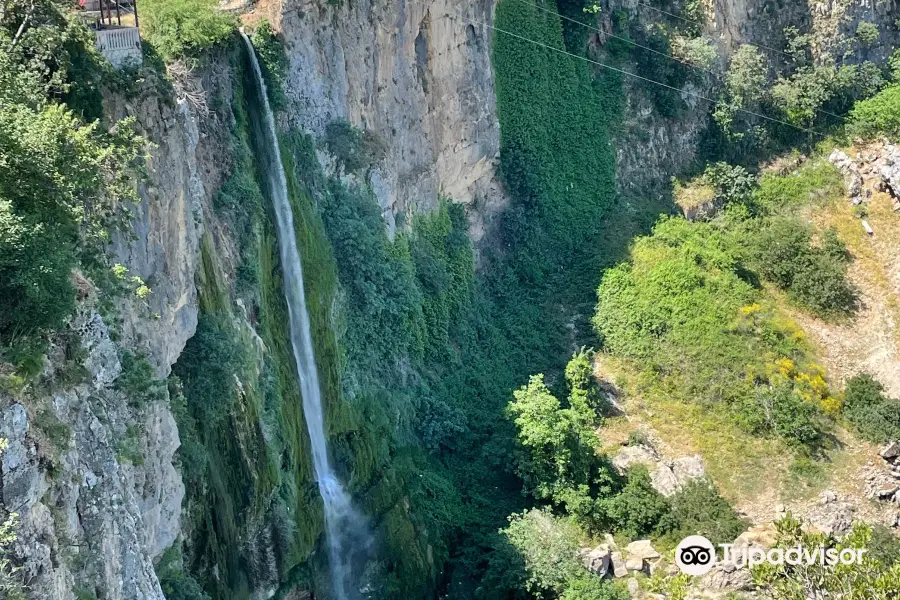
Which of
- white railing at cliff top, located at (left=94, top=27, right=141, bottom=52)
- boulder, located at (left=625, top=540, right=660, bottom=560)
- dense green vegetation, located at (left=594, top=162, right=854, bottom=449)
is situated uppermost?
white railing at cliff top, located at (left=94, top=27, right=141, bottom=52)

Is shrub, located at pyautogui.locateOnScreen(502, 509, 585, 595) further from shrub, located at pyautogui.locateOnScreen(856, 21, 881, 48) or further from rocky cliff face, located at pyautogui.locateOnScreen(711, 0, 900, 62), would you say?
shrub, located at pyautogui.locateOnScreen(856, 21, 881, 48)

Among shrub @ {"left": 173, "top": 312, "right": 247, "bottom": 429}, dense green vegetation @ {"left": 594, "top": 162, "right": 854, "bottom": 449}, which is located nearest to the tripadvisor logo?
dense green vegetation @ {"left": 594, "top": 162, "right": 854, "bottom": 449}

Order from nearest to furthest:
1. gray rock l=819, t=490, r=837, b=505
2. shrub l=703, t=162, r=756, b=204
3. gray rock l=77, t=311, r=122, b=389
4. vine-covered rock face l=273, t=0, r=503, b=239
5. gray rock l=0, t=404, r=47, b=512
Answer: gray rock l=0, t=404, r=47, b=512 < gray rock l=77, t=311, r=122, b=389 < vine-covered rock face l=273, t=0, r=503, b=239 < gray rock l=819, t=490, r=837, b=505 < shrub l=703, t=162, r=756, b=204

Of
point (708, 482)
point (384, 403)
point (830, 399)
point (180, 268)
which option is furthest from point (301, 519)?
point (830, 399)

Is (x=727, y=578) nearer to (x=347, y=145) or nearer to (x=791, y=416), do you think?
(x=791, y=416)

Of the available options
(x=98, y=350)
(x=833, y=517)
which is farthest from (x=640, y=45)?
(x=98, y=350)

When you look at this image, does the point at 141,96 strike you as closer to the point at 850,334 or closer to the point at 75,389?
the point at 75,389

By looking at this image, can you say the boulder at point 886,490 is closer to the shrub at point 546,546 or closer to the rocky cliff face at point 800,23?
the shrub at point 546,546
